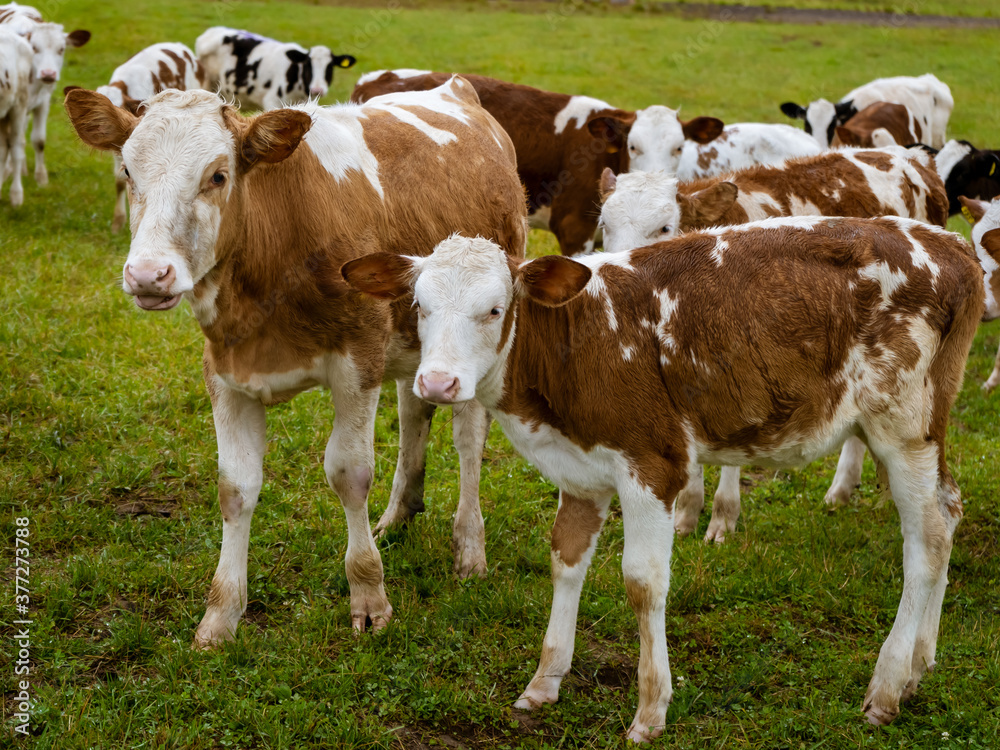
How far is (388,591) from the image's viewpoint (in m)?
5.16

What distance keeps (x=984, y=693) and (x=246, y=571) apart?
11.3ft

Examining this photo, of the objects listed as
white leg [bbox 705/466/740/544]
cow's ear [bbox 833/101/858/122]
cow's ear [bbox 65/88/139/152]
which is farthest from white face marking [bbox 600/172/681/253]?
cow's ear [bbox 833/101/858/122]

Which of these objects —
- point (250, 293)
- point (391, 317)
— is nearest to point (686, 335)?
point (391, 317)

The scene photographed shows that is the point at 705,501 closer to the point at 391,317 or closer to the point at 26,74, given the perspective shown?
the point at 391,317

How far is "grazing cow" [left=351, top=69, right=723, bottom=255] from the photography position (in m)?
8.41

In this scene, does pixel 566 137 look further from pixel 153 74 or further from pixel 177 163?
pixel 153 74

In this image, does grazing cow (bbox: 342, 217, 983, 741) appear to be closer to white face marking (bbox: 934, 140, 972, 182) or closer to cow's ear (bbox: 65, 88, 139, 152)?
cow's ear (bbox: 65, 88, 139, 152)

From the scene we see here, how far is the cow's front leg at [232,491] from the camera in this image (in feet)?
14.9

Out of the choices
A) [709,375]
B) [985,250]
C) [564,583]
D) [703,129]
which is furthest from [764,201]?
[564,583]

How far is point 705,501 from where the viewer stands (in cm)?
652

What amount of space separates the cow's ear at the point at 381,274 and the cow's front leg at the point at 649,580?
1230mm

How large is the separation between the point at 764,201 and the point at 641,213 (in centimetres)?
106

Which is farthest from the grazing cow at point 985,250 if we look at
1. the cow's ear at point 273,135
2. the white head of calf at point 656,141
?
the cow's ear at point 273,135

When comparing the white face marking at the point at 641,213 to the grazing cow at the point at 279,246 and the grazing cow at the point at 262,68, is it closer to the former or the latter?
the grazing cow at the point at 279,246
